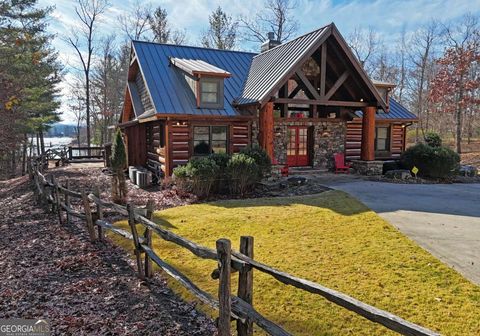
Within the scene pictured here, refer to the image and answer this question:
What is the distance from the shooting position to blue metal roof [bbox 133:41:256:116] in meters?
14.6

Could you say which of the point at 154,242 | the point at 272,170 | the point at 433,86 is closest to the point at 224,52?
the point at 272,170

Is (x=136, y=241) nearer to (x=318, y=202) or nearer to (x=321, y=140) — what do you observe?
(x=318, y=202)

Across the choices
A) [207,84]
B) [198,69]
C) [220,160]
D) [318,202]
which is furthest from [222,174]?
[198,69]

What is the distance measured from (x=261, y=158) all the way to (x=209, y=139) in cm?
301

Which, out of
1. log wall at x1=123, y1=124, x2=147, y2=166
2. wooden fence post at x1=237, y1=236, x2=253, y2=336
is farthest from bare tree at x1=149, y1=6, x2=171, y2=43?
wooden fence post at x1=237, y1=236, x2=253, y2=336

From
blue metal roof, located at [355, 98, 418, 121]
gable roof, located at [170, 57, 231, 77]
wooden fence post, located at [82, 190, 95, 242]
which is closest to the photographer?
wooden fence post, located at [82, 190, 95, 242]

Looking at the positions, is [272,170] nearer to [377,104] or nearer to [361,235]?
[377,104]

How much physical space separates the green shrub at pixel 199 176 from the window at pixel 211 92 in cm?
330

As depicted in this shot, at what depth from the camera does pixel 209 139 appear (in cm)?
1535

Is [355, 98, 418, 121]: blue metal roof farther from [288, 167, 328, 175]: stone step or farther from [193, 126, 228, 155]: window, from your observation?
[193, 126, 228, 155]: window

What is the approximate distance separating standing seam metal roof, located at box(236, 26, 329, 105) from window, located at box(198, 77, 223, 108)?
938 millimetres

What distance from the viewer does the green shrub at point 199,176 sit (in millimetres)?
12203

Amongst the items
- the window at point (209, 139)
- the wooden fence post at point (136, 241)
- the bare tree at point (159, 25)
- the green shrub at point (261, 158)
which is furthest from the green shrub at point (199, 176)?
the bare tree at point (159, 25)

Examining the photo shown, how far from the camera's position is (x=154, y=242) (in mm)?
7922
